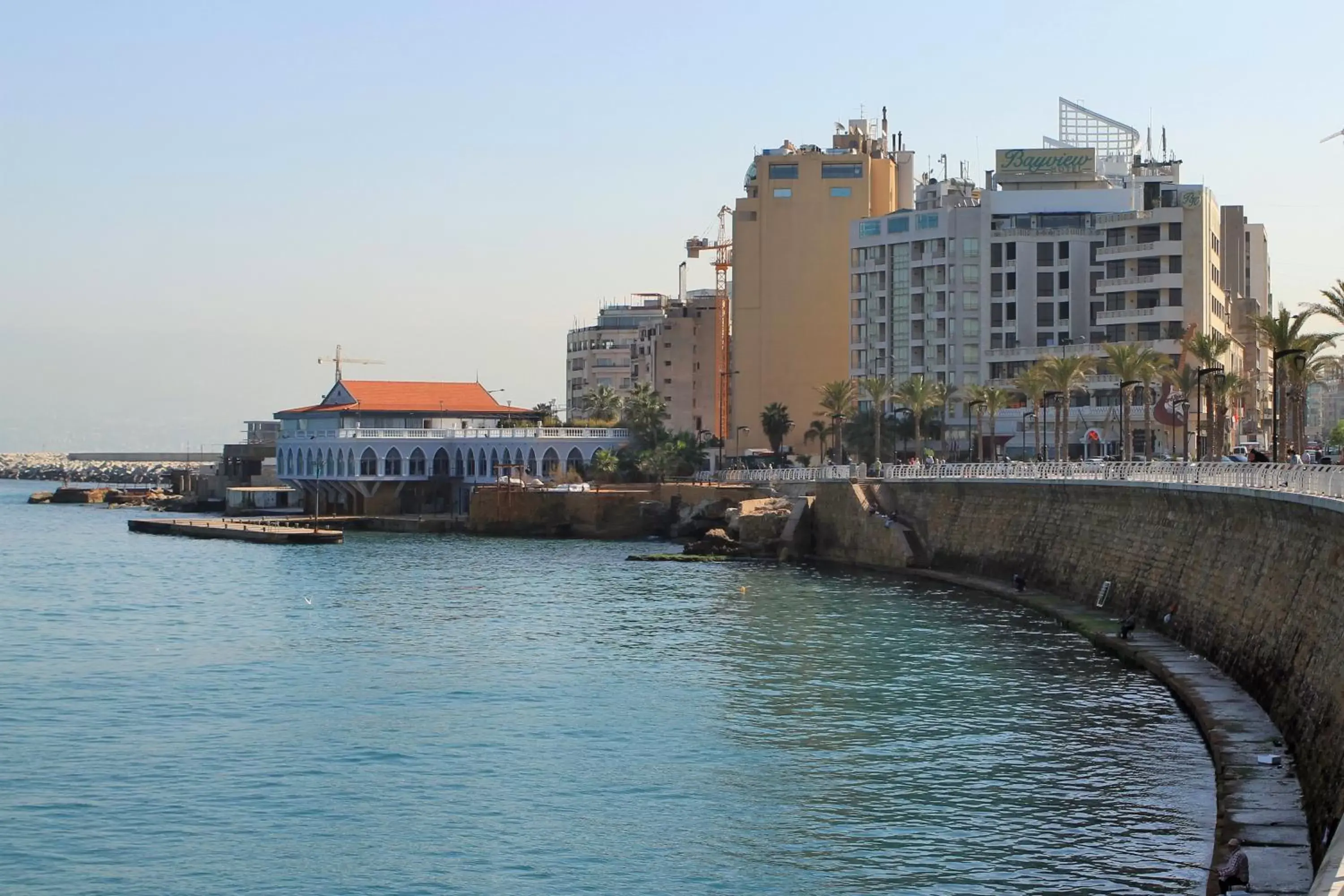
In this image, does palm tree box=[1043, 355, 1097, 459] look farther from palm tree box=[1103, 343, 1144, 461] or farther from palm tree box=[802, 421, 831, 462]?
palm tree box=[802, 421, 831, 462]

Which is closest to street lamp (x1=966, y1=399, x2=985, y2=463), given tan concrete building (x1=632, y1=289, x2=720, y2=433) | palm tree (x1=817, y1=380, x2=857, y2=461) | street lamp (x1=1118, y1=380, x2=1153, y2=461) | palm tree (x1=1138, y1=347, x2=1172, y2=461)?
palm tree (x1=817, y1=380, x2=857, y2=461)

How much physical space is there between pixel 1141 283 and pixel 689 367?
211ft

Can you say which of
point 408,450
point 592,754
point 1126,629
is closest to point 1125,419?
point 1126,629

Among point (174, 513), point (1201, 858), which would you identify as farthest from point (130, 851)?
point (174, 513)

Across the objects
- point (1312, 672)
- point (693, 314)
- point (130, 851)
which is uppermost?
point (693, 314)

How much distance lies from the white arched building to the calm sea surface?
6334 centimetres

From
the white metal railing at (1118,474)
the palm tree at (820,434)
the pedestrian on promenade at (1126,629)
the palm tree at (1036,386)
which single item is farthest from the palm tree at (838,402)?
the pedestrian on promenade at (1126,629)

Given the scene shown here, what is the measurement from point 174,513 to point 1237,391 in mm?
97807

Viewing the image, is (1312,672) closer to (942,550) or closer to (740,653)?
(740,653)

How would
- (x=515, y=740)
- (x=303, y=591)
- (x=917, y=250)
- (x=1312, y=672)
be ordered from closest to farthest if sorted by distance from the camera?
(x=1312, y=672)
(x=515, y=740)
(x=303, y=591)
(x=917, y=250)

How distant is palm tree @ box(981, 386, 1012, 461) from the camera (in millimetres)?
101125

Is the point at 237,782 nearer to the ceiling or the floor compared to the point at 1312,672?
nearer to the floor

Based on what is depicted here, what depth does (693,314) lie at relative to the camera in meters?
167

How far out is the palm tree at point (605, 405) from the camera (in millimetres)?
150875
